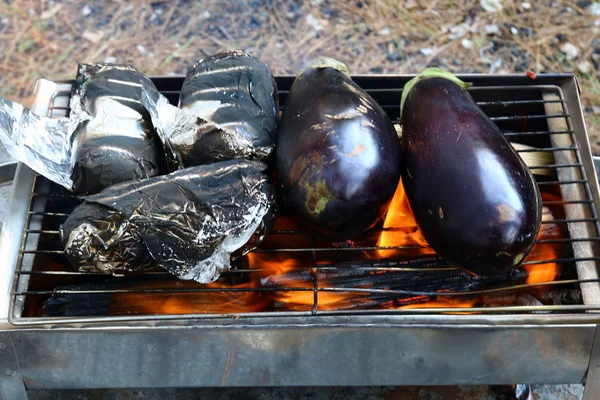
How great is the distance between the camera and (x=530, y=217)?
1.16m

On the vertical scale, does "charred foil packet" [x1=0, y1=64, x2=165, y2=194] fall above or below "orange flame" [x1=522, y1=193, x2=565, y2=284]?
above

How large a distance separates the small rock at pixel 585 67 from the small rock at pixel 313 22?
110 centimetres

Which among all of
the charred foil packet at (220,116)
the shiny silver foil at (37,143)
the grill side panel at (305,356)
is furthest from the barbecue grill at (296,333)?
the charred foil packet at (220,116)

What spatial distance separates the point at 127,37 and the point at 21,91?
0.49 metres

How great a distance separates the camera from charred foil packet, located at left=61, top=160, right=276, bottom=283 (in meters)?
1.20

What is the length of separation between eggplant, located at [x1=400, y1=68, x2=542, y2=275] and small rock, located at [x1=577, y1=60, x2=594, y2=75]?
1.39 m

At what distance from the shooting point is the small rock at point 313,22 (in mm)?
2588

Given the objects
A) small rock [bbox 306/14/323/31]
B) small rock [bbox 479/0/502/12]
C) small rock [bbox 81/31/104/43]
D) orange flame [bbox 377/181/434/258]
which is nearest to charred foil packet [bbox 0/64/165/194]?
orange flame [bbox 377/181/434/258]

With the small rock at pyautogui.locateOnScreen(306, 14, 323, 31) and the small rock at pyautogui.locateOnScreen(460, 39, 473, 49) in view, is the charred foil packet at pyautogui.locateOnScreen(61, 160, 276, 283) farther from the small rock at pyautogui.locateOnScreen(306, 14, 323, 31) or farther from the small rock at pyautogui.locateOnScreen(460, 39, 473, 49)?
the small rock at pyautogui.locateOnScreen(460, 39, 473, 49)

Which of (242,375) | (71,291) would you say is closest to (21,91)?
(71,291)

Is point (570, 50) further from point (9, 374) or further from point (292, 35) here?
point (9, 374)

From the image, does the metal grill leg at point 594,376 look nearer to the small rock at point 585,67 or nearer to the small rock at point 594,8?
the small rock at point 585,67

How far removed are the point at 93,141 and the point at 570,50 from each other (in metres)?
2.06

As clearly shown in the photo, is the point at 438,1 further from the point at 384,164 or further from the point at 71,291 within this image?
the point at 71,291
